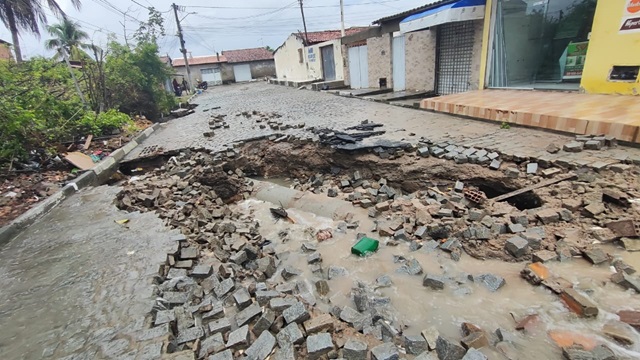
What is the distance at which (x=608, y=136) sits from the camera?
4.34m

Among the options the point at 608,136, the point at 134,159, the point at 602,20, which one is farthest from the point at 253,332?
the point at 602,20

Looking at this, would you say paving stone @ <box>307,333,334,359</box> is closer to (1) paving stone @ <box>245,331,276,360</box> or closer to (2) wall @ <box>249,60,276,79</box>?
(1) paving stone @ <box>245,331,276,360</box>

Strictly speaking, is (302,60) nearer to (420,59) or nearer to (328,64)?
(328,64)

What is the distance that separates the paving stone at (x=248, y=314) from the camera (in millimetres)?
2340

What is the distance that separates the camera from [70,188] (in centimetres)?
534

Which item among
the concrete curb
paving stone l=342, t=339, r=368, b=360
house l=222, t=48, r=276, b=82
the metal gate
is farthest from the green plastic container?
house l=222, t=48, r=276, b=82

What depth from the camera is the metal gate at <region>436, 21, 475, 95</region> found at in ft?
29.6

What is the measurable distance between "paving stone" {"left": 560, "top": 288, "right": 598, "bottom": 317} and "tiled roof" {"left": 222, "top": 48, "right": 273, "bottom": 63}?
1665 inches

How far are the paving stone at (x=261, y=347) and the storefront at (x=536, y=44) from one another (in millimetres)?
8737

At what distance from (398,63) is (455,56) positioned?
300 centimetres

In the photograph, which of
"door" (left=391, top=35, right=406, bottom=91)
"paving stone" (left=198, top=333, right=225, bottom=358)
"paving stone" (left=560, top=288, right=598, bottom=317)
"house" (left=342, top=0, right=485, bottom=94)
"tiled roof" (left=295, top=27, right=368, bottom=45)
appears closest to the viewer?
"paving stone" (left=198, top=333, right=225, bottom=358)

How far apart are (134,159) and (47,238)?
3.48m

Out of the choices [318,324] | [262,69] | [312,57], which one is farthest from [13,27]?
[262,69]

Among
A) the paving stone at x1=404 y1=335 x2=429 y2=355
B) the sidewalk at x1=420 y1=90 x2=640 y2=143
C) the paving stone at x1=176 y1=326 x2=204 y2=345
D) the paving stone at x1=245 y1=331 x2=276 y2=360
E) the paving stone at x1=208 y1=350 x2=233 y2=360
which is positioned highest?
the sidewalk at x1=420 y1=90 x2=640 y2=143
